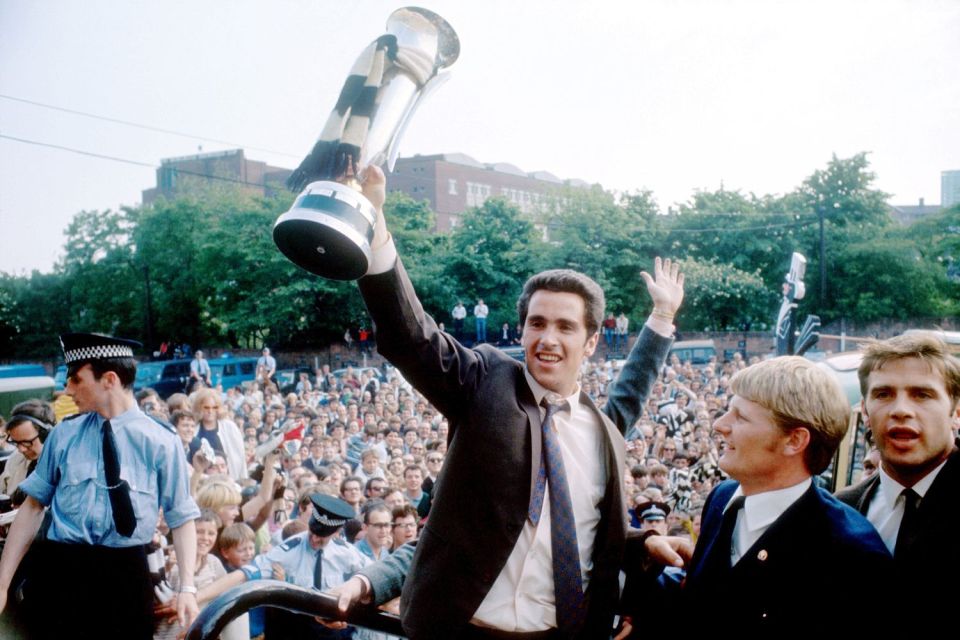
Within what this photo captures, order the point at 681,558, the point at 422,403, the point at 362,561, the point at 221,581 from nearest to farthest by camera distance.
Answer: the point at 681,558
the point at 221,581
the point at 362,561
the point at 422,403

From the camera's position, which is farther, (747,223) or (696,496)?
(747,223)

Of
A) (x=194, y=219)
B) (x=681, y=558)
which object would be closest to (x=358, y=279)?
(x=681, y=558)

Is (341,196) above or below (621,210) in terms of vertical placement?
below

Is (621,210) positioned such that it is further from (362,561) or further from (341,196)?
(341,196)

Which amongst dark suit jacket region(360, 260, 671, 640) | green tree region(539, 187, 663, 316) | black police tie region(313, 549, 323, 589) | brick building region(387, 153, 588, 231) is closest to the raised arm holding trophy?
dark suit jacket region(360, 260, 671, 640)

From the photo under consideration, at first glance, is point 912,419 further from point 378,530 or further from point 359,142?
point 378,530

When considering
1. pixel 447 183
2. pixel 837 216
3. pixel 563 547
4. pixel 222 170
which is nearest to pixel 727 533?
pixel 563 547

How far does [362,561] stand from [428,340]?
2.97 m

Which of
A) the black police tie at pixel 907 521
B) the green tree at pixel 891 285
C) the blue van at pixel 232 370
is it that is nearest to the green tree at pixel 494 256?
the blue van at pixel 232 370

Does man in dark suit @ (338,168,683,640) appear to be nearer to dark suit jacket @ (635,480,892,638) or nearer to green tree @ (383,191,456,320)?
dark suit jacket @ (635,480,892,638)

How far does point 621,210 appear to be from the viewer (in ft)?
106

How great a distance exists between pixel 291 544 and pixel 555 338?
9.56 feet

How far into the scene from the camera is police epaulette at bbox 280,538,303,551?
4086 mm

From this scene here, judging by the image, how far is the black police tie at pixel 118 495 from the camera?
2.72 metres
